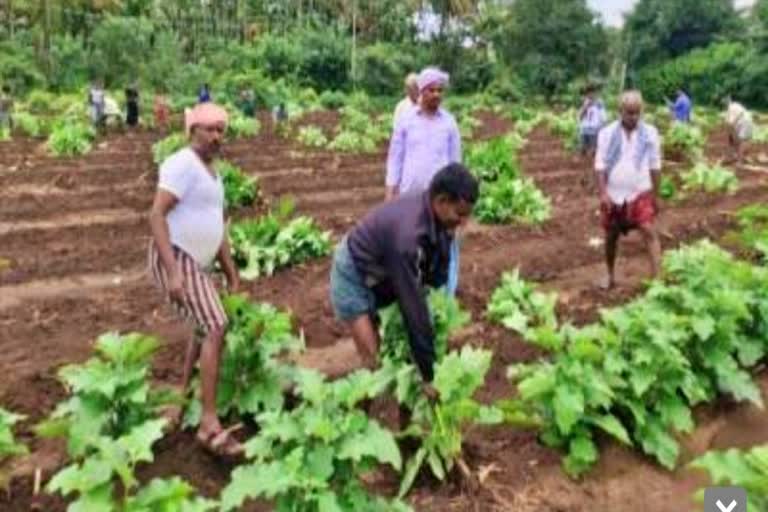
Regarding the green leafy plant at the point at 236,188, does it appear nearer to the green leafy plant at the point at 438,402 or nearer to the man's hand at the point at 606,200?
the man's hand at the point at 606,200

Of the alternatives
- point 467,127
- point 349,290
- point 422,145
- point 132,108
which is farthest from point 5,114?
point 349,290

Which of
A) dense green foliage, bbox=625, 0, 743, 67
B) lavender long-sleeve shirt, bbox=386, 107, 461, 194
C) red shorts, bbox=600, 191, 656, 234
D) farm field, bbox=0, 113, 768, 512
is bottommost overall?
farm field, bbox=0, 113, 768, 512

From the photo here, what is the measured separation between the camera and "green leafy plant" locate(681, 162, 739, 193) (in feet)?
47.0

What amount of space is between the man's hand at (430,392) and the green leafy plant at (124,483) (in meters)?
1.10

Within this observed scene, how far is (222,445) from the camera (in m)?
4.70

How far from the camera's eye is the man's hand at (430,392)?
4.44 m

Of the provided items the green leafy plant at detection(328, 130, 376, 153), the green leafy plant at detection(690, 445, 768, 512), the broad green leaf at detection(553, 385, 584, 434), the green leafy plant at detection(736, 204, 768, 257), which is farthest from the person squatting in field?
the green leafy plant at detection(690, 445, 768, 512)

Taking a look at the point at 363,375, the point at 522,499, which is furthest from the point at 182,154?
the point at 522,499

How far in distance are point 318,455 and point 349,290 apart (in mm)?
1048

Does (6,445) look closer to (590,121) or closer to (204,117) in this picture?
(204,117)

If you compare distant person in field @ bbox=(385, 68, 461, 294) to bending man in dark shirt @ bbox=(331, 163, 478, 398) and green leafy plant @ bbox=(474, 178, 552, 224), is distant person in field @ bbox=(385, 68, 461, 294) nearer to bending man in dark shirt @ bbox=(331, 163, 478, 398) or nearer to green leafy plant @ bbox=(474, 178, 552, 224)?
bending man in dark shirt @ bbox=(331, 163, 478, 398)

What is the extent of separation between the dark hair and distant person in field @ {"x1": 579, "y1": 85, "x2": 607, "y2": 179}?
12.0 meters

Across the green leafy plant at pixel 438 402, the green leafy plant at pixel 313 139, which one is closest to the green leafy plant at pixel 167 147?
the green leafy plant at pixel 313 139

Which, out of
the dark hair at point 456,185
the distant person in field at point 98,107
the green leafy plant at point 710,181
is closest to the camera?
the dark hair at point 456,185
